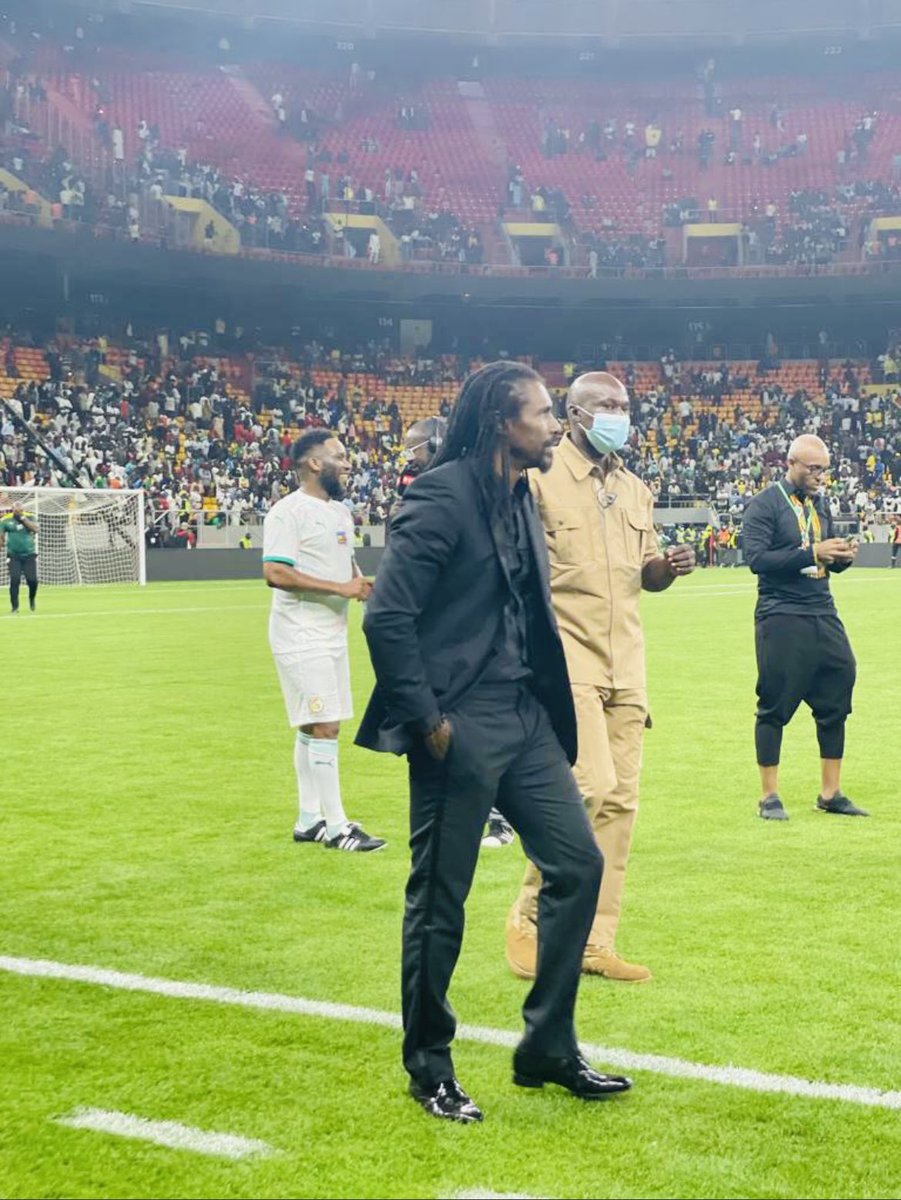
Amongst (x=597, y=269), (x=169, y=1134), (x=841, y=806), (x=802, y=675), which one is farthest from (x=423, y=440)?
(x=597, y=269)

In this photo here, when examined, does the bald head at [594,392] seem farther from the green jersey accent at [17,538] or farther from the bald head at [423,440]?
the green jersey accent at [17,538]

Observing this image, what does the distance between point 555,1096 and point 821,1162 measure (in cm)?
84

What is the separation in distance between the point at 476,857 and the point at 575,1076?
2.23ft

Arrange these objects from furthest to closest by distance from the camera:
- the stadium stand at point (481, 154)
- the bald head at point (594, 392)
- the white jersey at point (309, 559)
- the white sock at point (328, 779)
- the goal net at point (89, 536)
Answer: the stadium stand at point (481, 154)
the goal net at point (89, 536)
the white sock at point (328, 779)
the white jersey at point (309, 559)
the bald head at point (594, 392)

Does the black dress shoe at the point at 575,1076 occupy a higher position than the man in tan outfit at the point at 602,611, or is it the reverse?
the man in tan outfit at the point at 602,611

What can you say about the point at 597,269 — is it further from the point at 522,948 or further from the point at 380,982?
the point at 380,982

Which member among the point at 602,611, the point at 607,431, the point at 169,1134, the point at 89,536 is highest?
the point at 607,431

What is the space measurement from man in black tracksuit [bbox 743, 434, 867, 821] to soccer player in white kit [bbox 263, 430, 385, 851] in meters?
2.41

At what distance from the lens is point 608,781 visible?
560cm

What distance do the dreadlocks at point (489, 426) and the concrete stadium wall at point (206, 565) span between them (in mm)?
32716

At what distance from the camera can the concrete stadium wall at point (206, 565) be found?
3709 cm

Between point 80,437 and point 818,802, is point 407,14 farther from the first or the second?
point 818,802

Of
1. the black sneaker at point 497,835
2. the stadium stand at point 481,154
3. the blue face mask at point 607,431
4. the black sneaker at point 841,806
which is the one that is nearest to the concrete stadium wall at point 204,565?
the stadium stand at point 481,154

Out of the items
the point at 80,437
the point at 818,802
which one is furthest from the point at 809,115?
the point at 818,802
